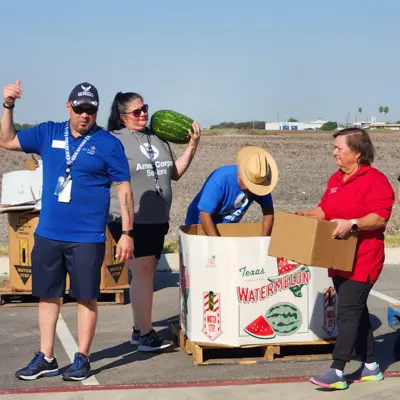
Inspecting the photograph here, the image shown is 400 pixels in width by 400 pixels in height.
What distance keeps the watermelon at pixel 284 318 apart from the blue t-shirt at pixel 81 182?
139 centimetres

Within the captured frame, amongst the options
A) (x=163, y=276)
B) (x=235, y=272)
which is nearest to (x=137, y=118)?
(x=235, y=272)

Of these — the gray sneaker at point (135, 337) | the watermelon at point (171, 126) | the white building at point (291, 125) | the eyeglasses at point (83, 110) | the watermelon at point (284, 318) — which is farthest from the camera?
the white building at point (291, 125)

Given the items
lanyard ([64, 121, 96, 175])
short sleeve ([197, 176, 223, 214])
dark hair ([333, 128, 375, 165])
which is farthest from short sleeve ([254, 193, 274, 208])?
lanyard ([64, 121, 96, 175])

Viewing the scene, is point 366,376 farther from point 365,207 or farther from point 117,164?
point 117,164

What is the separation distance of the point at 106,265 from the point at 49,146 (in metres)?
2.93

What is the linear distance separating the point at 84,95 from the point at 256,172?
4.84 ft

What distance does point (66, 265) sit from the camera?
19.0ft

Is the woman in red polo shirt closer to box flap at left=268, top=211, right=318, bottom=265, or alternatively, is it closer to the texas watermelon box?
box flap at left=268, top=211, right=318, bottom=265

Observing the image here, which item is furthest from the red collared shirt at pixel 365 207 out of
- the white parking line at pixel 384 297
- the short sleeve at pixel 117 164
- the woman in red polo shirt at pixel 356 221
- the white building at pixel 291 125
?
the white building at pixel 291 125

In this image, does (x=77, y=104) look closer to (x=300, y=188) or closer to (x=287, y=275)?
(x=287, y=275)

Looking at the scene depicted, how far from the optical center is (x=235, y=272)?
598 centimetres

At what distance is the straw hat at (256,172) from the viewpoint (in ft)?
20.6

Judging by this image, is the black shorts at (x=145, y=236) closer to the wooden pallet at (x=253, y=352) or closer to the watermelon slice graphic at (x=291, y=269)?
the wooden pallet at (x=253, y=352)

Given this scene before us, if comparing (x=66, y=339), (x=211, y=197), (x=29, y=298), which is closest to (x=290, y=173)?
(x=29, y=298)
